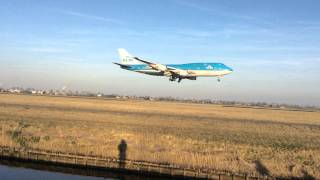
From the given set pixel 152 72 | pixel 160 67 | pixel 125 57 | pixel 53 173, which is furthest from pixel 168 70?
pixel 53 173

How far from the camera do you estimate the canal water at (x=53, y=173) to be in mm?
30781

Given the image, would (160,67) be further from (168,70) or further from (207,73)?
(207,73)

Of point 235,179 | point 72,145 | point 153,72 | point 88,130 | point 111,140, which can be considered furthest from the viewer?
point 153,72

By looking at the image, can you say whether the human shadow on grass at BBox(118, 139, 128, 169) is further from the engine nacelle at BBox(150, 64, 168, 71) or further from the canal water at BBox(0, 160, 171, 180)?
the engine nacelle at BBox(150, 64, 168, 71)

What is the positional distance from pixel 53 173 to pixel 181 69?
206 feet

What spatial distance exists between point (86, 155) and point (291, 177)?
15067 mm

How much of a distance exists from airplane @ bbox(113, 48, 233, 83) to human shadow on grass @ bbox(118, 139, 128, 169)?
50.5m

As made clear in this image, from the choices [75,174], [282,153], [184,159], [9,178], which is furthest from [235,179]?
[9,178]

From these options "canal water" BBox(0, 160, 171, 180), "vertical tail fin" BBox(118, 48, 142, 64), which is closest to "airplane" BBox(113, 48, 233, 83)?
"vertical tail fin" BBox(118, 48, 142, 64)

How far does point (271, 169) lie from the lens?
3172 cm

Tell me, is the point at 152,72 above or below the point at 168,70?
below

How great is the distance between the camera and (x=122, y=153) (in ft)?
119

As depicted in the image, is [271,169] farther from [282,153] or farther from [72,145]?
[72,145]

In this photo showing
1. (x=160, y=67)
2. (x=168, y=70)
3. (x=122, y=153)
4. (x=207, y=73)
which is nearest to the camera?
(x=122, y=153)
